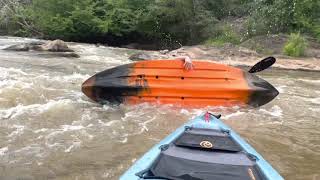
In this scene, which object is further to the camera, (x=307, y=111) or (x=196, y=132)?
(x=307, y=111)

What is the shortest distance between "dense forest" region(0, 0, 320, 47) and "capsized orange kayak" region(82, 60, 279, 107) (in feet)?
34.2

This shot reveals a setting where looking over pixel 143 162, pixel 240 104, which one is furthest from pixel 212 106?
pixel 143 162

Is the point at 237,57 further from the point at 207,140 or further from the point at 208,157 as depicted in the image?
the point at 208,157

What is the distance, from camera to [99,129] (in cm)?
712

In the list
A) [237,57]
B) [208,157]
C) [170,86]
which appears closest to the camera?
[208,157]

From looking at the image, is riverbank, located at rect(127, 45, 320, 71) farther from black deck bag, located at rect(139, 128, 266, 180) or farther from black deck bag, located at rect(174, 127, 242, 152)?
black deck bag, located at rect(139, 128, 266, 180)

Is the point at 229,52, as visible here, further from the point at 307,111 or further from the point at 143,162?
the point at 143,162

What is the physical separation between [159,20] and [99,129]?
1504cm

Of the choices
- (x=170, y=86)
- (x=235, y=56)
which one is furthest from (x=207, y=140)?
(x=235, y=56)

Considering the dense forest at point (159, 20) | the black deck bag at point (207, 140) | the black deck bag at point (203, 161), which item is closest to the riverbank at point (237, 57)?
the dense forest at point (159, 20)

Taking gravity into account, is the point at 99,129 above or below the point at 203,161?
below

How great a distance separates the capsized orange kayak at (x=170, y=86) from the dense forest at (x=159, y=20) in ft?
34.2

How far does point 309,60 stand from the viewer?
50.0 ft

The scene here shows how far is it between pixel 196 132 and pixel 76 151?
178 cm
